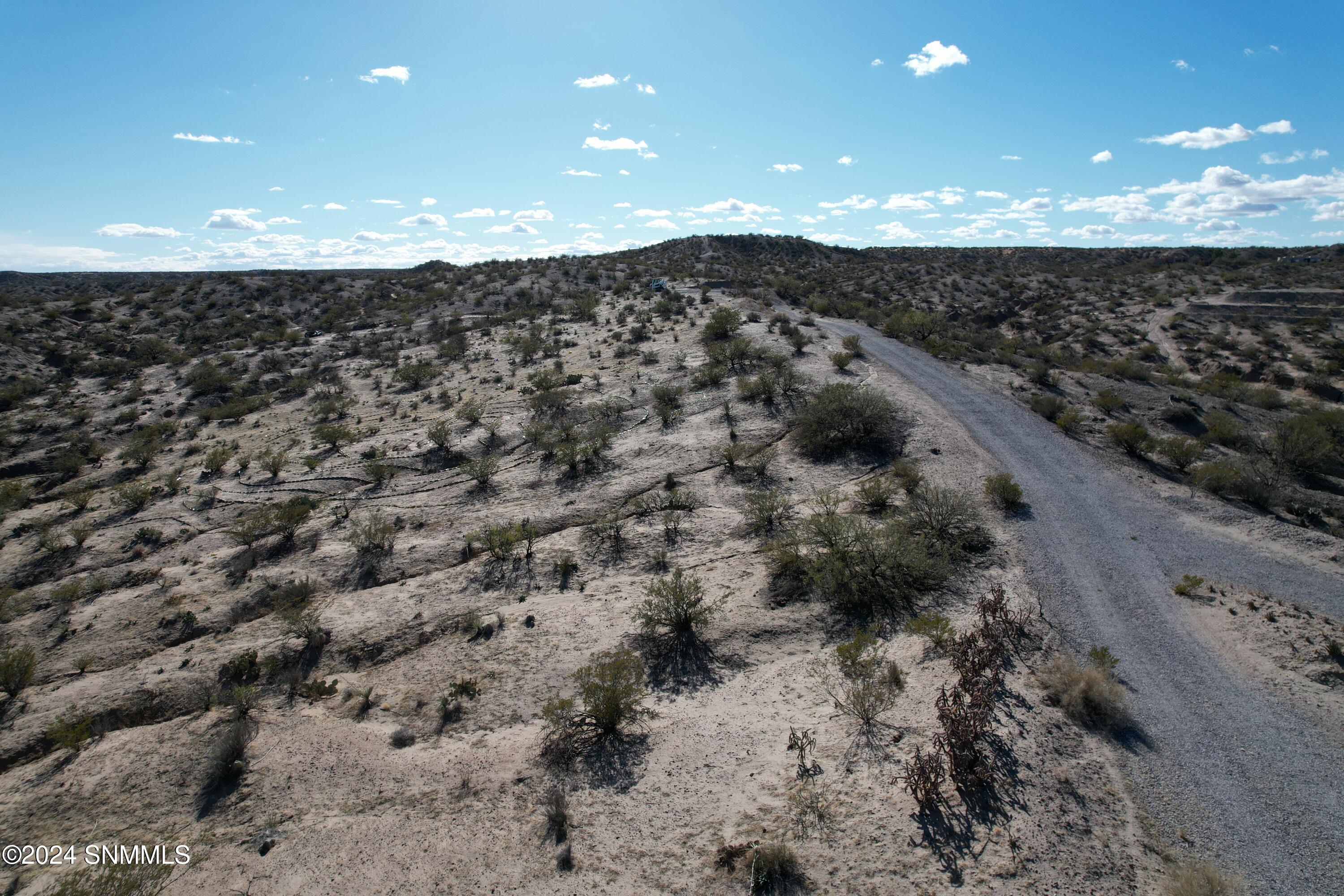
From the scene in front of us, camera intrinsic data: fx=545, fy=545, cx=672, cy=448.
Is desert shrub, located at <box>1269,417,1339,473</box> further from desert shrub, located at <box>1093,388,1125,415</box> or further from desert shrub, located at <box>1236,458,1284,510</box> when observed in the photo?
desert shrub, located at <box>1093,388,1125,415</box>

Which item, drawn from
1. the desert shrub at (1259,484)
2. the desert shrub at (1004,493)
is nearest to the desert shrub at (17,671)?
the desert shrub at (1004,493)

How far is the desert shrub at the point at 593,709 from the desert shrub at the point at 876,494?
703 cm

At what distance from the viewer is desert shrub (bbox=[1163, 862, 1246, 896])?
4.68 meters

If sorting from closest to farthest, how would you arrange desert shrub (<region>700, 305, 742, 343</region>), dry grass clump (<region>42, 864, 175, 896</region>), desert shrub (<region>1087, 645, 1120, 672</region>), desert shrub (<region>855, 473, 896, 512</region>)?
1. dry grass clump (<region>42, 864, 175, 896</region>)
2. desert shrub (<region>1087, 645, 1120, 672</region>)
3. desert shrub (<region>855, 473, 896, 512</region>)
4. desert shrub (<region>700, 305, 742, 343</region>)

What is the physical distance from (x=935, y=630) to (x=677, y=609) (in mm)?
4081

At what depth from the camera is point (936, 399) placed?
19.7 m

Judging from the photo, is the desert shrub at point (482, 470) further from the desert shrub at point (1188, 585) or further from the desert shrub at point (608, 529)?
the desert shrub at point (1188, 585)

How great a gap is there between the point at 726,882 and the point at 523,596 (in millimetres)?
6814

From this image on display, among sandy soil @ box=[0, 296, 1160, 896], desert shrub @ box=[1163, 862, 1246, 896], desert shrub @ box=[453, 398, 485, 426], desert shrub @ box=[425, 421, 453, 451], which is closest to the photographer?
desert shrub @ box=[1163, 862, 1246, 896]

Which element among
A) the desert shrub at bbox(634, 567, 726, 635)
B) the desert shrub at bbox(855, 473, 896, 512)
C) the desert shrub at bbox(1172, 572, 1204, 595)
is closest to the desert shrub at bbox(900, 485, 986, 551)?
the desert shrub at bbox(855, 473, 896, 512)

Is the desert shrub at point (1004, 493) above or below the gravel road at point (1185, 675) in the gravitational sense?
above

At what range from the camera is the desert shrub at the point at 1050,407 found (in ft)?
59.4

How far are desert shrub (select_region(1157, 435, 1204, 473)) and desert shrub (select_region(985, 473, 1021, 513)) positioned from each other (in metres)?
5.49

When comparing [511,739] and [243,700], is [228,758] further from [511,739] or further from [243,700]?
[511,739]
